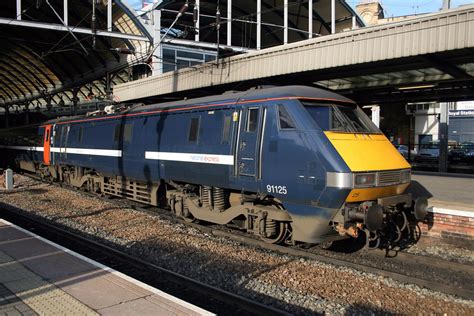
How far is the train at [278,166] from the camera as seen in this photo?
7.84 metres

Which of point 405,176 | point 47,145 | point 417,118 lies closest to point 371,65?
point 405,176

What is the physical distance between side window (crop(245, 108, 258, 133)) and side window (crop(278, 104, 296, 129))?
67 centimetres

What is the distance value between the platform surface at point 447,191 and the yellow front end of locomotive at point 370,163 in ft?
7.11

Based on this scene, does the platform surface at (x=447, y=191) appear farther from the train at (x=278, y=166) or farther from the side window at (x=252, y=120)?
the side window at (x=252, y=120)

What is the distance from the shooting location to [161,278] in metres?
7.51

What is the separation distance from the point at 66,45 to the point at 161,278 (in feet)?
67.8

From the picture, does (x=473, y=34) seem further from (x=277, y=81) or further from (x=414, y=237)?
(x=277, y=81)

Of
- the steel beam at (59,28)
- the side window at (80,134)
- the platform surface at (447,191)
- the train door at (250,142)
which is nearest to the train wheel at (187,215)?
the train door at (250,142)

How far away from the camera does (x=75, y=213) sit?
13.1m

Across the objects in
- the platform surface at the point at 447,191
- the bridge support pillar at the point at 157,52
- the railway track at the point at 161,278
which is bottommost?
the railway track at the point at 161,278

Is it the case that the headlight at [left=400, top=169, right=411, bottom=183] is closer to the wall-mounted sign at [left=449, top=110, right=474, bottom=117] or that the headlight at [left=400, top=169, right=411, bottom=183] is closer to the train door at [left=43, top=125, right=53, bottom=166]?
the train door at [left=43, top=125, right=53, bottom=166]

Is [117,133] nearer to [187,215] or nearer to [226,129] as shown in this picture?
[187,215]

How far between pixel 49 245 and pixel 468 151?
3699cm

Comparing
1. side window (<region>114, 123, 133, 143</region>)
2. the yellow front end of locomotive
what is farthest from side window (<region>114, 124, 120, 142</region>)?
the yellow front end of locomotive
